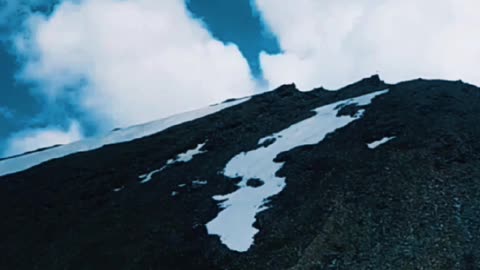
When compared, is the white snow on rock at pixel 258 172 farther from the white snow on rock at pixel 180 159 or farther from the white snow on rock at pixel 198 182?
the white snow on rock at pixel 180 159

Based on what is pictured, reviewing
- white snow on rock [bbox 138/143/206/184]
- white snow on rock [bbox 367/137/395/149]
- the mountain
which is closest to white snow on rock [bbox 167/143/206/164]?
white snow on rock [bbox 138/143/206/184]

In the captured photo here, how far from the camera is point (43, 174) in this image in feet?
199

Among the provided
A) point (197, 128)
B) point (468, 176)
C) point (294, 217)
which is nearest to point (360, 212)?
point (294, 217)

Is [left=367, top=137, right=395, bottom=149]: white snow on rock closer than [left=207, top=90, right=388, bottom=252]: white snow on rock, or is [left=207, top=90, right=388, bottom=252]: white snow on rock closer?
[left=207, top=90, right=388, bottom=252]: white snow on rock

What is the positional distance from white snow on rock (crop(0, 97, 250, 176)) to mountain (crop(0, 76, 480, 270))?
5854 millimetres

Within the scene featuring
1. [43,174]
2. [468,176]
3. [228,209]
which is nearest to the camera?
[468,176]

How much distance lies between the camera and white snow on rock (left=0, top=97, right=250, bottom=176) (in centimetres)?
7106

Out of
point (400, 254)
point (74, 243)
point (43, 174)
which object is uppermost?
point (43, 174)

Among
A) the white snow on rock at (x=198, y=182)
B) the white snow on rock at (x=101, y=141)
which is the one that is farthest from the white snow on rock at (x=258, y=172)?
the white snow on rock at (x=101, y=141)

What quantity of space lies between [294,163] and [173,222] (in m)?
10.9

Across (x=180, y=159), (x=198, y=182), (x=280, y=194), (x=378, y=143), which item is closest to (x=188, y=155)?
(x=180, y=159)

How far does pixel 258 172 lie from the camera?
45438 mm

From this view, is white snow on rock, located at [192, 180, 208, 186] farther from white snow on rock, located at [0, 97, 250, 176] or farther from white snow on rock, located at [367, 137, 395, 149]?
→ white snow on rock, located at [0, 97, 250, 176]

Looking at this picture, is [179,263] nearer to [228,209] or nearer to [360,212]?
[228,209]
